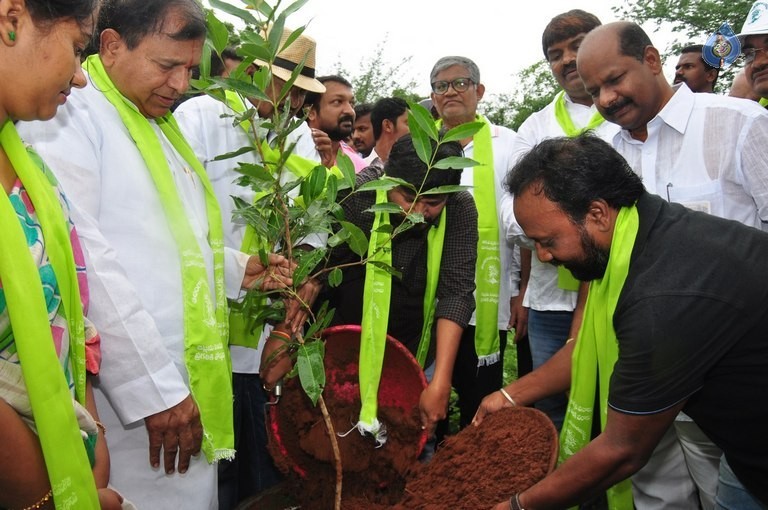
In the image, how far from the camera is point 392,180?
1.79 metres

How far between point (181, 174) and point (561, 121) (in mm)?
1912

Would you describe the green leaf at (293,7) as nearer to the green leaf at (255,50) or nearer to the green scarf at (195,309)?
the green leaf at (255,50)

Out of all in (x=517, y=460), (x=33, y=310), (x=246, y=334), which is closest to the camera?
(x=33, y=310)

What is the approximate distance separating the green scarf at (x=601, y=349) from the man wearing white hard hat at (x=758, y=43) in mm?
1485

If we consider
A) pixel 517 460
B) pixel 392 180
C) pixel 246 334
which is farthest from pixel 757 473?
pixel 246 334

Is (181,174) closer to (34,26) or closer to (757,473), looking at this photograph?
(34,26)

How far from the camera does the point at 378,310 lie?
212 centimetres

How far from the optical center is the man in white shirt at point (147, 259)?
1582 mm

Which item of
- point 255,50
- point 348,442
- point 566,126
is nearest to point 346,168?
point 255,50

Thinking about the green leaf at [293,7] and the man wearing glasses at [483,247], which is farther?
the man wearing glasses at [483,247]

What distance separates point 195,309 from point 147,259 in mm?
187

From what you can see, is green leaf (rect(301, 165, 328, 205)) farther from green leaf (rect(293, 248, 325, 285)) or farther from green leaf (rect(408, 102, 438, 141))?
green leaf (rect(408, 102, 438, 141))

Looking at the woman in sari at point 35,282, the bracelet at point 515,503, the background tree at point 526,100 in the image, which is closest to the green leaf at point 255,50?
the woman in sari at point 35,282

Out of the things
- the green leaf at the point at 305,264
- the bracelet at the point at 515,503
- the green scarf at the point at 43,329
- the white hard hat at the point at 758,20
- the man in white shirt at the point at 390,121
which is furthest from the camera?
the man in white shirt at the point at 390,121
